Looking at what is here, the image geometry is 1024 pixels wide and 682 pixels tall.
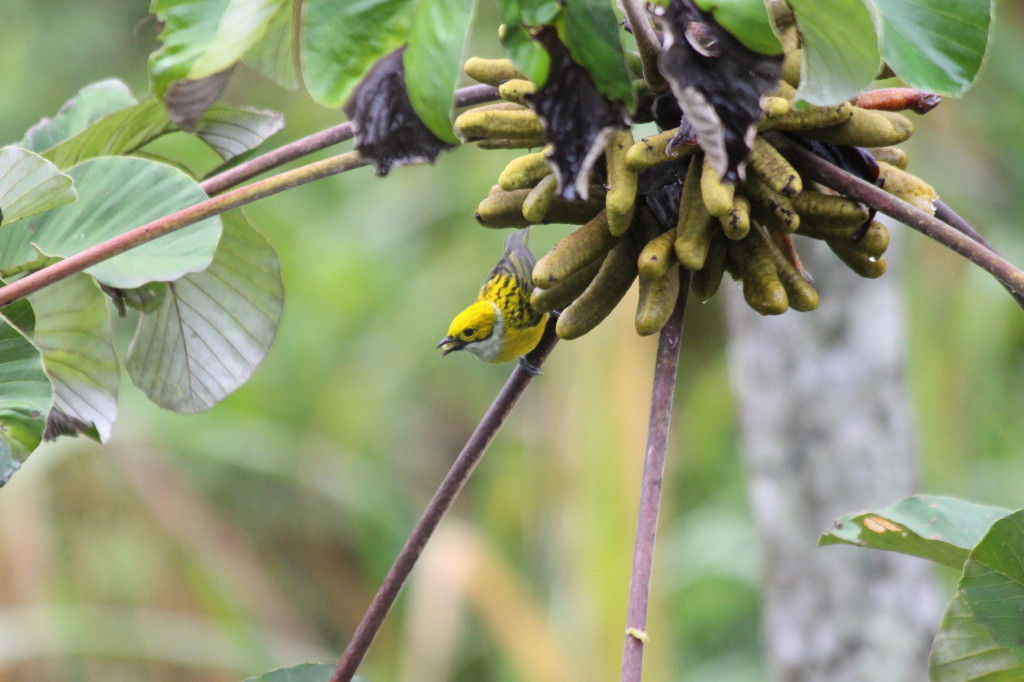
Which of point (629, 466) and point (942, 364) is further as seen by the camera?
point (942, 364)

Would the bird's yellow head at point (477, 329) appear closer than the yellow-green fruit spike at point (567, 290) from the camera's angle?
No

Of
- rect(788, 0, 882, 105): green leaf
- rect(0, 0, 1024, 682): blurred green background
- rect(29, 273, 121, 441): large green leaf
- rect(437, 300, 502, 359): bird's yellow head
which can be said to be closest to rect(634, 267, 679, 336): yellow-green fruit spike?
rect(788, 0, 882, 105): green leaf

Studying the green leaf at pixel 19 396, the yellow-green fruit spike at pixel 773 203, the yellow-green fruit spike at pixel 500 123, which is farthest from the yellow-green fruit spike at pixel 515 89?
the green leaf at pixel 19 396

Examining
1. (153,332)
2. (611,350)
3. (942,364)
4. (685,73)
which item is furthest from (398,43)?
(942,364)

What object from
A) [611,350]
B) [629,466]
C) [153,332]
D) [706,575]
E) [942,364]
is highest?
[153,332]

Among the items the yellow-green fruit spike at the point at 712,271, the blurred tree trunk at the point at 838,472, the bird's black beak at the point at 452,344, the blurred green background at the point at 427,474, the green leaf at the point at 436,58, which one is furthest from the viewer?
the blurred green background at the point at 427,474

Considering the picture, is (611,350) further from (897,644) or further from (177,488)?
(177,488)

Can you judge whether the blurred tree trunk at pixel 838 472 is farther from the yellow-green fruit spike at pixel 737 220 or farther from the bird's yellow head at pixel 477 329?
the yellow-green fruit spike at pixel 737 220
